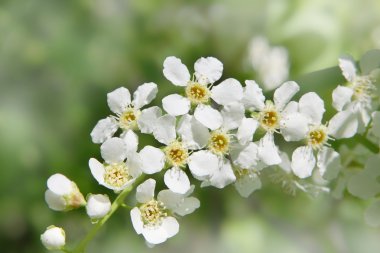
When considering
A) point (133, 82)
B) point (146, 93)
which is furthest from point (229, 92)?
point (133, 82)

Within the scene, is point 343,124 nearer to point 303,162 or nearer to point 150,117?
point 303,162

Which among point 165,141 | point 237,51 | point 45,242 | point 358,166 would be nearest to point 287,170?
point 358,166

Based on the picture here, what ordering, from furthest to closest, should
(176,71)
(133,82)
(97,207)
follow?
1. (133,82)
2. (176,71)
3. (97,207)

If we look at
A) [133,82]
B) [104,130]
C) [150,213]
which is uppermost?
[104,130]

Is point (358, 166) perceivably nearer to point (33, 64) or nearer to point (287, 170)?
point (287, 170)

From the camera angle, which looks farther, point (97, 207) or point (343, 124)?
point (343, 124)

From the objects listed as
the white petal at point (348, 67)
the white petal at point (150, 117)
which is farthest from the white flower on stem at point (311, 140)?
the white petal at point (150, 117)

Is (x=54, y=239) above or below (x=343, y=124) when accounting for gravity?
below

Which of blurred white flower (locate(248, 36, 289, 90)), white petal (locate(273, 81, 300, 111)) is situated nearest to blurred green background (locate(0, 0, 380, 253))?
blurred white flower (locate(248, 36, 289, 90))
